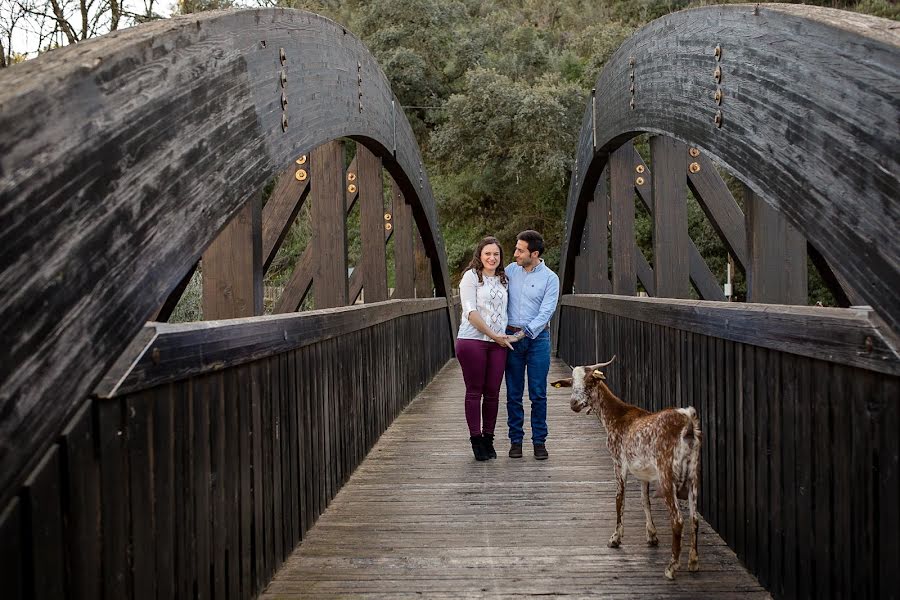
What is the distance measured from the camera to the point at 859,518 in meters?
2.48

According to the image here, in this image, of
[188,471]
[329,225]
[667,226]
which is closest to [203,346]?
[188,471]

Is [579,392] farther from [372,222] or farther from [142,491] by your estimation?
[372,222]

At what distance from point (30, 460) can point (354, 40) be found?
175 inches

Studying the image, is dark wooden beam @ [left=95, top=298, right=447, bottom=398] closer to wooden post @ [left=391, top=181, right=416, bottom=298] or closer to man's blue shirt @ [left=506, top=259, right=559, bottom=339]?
man's blue shirt @ [left=506, top=259, right=559, bottom=339]

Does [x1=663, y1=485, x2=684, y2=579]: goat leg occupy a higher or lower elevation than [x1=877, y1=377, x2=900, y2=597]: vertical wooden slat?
lower

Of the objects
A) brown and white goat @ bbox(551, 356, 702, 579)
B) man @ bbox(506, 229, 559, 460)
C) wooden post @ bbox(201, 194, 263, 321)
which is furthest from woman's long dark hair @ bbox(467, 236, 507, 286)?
wooden post @ bbox(201, 194, 263, 321)

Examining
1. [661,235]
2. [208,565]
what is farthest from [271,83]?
[661,235]

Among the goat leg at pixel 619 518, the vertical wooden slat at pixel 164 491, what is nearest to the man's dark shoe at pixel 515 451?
the goat leg at pixel 619 518

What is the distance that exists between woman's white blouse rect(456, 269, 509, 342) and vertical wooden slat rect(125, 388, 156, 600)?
11.9 ft

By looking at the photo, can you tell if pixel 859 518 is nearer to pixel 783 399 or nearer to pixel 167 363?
pixel 783 399

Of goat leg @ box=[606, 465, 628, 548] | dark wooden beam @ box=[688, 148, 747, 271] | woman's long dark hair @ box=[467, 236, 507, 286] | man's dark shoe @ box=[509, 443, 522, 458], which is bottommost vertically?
man's dark shoe @ box=[509, 443, 522, 458]

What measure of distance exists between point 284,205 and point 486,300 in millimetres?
2639

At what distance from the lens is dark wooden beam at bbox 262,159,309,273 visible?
761 centimetres

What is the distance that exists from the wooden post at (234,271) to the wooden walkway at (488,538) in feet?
3.76
